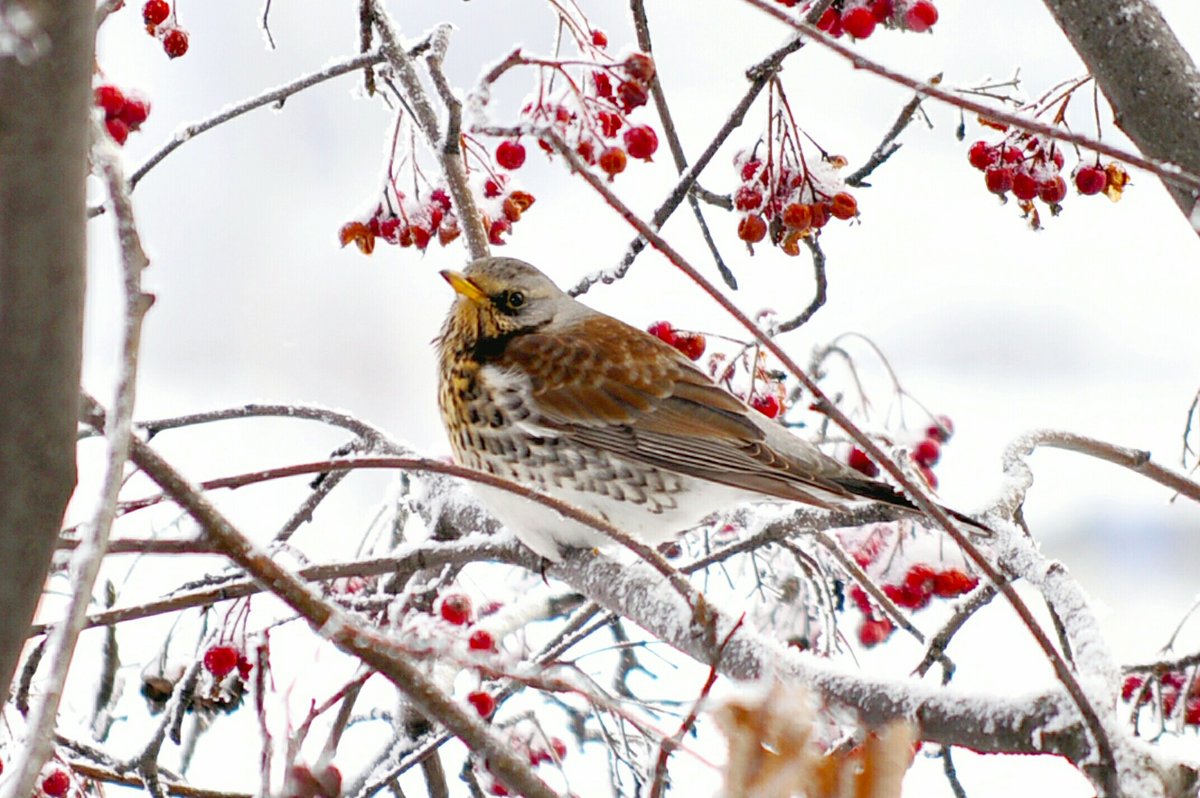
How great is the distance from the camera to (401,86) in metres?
2.90

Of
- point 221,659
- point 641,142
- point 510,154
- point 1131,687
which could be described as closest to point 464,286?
point 510,154

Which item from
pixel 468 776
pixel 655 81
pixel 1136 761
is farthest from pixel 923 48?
pixel 1136 761

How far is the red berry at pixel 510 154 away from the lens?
9.22 feet

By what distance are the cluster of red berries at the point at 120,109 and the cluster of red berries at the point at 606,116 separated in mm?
670

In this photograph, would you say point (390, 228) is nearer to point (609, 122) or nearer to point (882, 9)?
point (609, 122)

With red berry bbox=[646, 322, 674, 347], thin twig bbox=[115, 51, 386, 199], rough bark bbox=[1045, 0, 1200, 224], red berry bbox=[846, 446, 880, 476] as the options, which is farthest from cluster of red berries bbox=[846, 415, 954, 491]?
thin twig bbox=[115, 51, 386, 199]

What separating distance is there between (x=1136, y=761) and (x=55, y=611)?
10.2 ft

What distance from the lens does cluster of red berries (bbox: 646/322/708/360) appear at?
309 cm

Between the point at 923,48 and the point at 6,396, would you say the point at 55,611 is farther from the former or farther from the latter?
the point at 923,48

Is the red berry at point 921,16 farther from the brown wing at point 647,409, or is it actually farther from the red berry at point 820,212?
the brown wing at point 647,409

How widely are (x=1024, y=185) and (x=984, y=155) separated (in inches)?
4.1

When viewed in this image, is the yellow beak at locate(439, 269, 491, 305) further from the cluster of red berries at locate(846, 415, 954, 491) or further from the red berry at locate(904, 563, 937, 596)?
the red berry at locate(904, 563, 937, 596)

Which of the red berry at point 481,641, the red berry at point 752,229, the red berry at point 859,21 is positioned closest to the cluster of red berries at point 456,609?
the red berry at point 481,641

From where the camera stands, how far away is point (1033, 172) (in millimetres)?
2607
